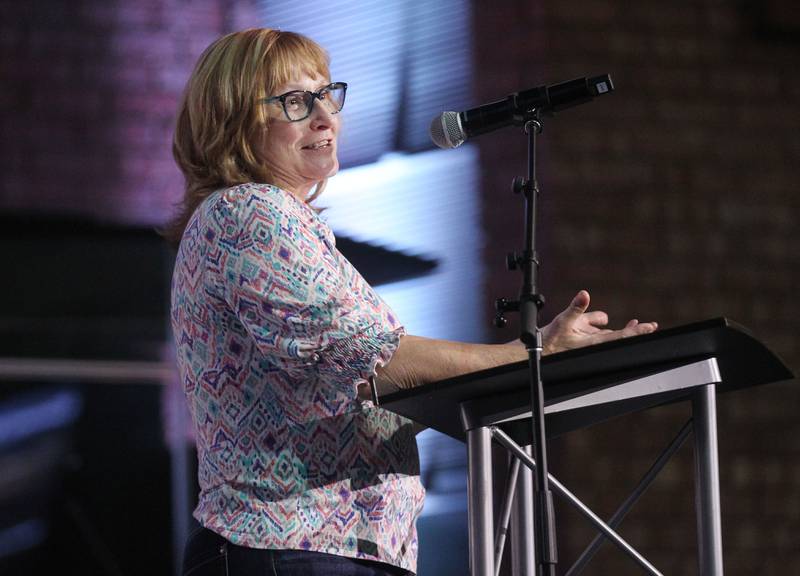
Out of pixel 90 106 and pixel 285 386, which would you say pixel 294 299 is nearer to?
pixel 285 386

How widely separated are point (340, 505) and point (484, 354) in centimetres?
28

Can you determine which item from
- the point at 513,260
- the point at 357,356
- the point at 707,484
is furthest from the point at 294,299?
the point at 707,484

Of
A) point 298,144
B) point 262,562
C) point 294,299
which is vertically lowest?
point 262,562

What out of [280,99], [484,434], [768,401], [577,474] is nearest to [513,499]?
[484,434]

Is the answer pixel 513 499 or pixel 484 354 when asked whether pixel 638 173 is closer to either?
pixel 513 499

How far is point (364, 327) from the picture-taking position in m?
1.42

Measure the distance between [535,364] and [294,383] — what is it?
339 mm

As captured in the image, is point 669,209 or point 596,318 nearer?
point 596,318

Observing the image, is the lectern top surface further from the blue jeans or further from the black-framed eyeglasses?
the black-framed eyeglasses

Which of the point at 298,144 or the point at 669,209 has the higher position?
the point at 669,209

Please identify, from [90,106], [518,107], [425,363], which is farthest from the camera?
[90,106]

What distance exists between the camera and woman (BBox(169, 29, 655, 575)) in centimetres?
143

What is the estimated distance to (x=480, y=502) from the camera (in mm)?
1519

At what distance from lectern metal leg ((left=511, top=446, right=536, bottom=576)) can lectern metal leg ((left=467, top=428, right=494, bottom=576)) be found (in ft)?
0.97
